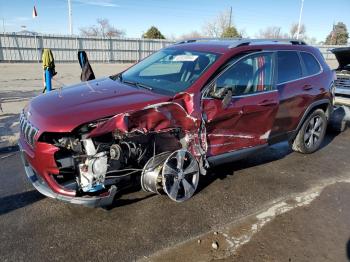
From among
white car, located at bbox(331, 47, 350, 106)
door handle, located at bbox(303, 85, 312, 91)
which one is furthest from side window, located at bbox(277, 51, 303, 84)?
white car, located at bbox(331, 47, 350, 106)

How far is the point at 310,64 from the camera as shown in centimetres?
536

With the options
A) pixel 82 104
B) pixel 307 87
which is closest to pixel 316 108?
pixel 307 87

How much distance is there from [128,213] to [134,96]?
4.38ft

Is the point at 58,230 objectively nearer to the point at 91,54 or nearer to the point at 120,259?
the point at 120,259

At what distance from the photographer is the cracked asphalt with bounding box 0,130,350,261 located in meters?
3.03

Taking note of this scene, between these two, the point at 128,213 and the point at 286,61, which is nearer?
the point at 128,213

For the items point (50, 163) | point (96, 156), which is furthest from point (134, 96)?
point (50, 163)

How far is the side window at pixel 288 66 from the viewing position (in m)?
4.72

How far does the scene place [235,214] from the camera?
3.73 m

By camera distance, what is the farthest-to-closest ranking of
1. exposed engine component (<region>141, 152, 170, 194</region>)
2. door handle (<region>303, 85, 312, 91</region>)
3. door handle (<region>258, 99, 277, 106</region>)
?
1. door handle (<region>303, 85, 312, 91</region>)
2. door handle (<region>258, 99, 277, 106</region>)
3. exposed engine component (<region>141, 152, 170, 194</region>)

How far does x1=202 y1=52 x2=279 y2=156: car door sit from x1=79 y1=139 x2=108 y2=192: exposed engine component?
131 cm

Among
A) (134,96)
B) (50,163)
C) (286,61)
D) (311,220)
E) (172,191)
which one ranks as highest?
(286,61)

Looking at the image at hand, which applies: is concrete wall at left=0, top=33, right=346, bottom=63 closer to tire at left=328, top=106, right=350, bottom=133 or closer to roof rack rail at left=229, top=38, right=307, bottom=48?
tire at left=328, top=106, right=350, bottom=133

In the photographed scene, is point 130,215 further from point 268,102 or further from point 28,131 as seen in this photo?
point 268,102
